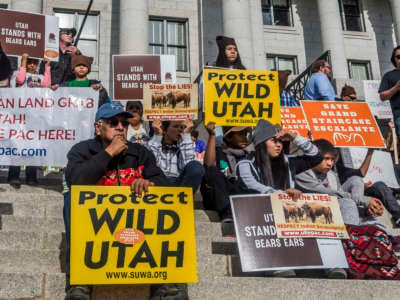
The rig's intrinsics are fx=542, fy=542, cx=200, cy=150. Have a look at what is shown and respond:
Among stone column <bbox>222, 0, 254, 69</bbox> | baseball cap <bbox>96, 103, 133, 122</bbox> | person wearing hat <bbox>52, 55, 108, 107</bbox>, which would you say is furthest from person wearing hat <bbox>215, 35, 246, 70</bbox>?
stone column <bbox>222, 0, 254, 69</bbox>

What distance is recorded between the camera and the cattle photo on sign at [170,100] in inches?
279

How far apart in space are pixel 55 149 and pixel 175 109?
1599 millimetres

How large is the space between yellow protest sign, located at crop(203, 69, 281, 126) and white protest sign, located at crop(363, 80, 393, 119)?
503 cm

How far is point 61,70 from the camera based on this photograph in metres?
8.68

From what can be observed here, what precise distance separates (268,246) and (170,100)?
10.3 feet

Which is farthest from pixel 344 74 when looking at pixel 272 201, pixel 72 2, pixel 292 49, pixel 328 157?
pixel 272 201

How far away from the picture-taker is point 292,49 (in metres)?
20.5

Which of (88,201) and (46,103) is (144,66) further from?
(88,201)

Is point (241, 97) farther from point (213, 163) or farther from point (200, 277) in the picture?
point (200, 277)

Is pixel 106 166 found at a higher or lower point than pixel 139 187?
higher

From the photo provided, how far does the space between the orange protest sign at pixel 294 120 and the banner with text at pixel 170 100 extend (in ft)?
5.79

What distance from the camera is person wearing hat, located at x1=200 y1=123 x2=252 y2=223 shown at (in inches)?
230

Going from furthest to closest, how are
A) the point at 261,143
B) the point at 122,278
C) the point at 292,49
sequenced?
the point at 292,49
the point at 261,143
the point at 122,278

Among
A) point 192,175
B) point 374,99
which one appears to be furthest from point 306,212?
point 374,99
